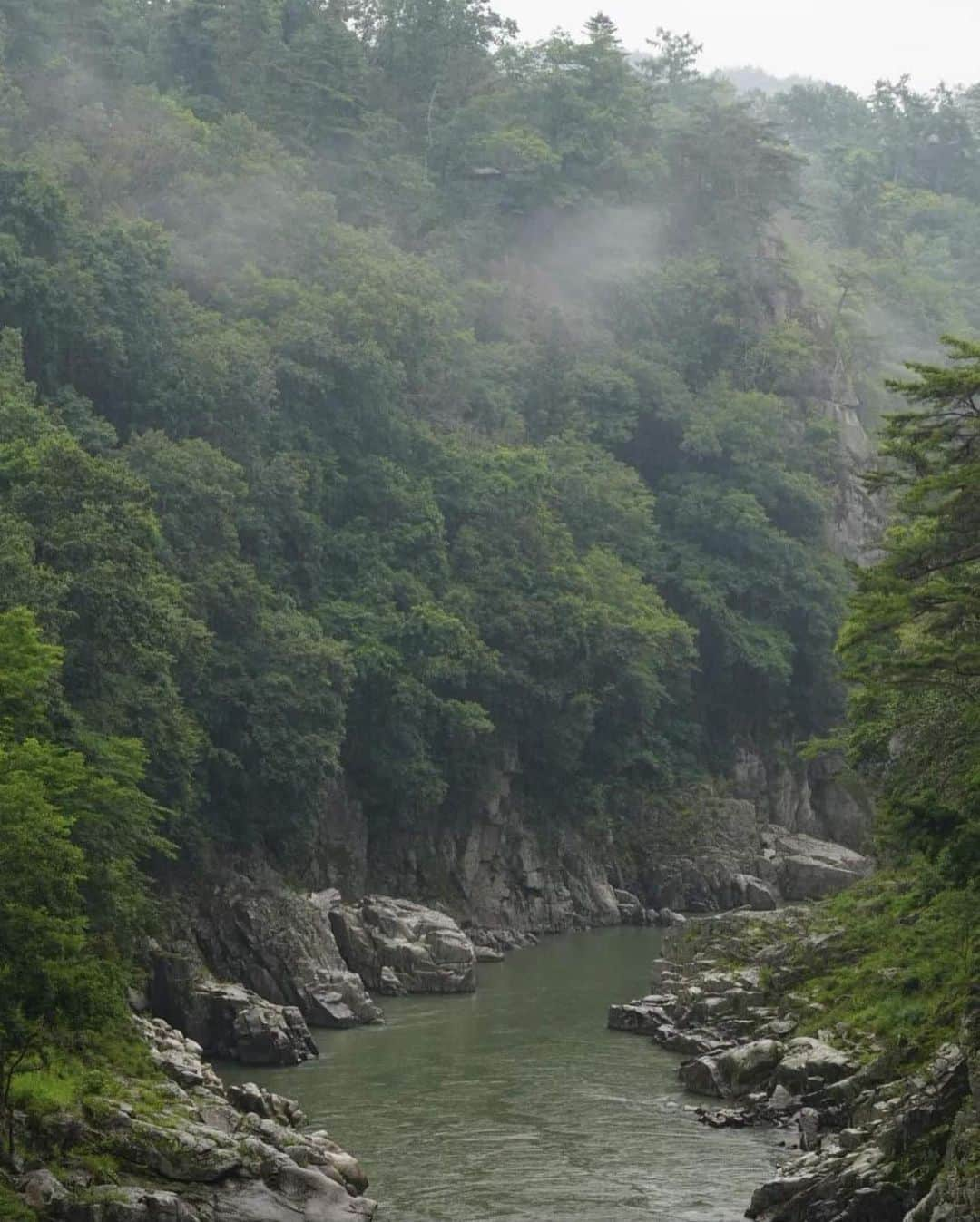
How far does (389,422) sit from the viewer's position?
77125 millimetres

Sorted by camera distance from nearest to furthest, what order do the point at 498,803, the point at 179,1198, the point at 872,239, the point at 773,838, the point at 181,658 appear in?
1. the point at 179,1198
2. the point at 181,658
3. the point at 498,803
4. the point at 773,838
5. the point at 872,239

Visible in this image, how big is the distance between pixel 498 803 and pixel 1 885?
44006 mm

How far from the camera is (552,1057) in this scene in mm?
47969

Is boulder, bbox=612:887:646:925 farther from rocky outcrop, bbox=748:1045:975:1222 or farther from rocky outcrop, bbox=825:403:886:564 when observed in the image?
rocky outcrop, bbox=748:1045:975:1222

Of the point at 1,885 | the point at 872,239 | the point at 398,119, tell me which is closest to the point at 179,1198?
the point at 1,885

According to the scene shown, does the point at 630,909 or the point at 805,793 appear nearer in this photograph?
the point at 630,909

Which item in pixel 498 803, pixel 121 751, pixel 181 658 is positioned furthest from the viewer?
pixel 498 803

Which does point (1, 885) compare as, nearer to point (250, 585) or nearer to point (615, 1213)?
point (615, 1213)

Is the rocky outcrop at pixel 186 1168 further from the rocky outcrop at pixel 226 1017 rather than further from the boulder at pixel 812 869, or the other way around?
the boulder at pixel 812 869

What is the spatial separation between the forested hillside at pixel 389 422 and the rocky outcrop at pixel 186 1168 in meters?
5.45

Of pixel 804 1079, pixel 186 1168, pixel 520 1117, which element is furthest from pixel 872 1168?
pixel 520 1117

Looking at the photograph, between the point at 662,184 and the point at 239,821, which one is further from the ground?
the point at 662,184

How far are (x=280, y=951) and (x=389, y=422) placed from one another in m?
27.8

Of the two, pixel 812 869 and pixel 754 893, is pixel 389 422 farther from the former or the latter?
pixel 812 869
